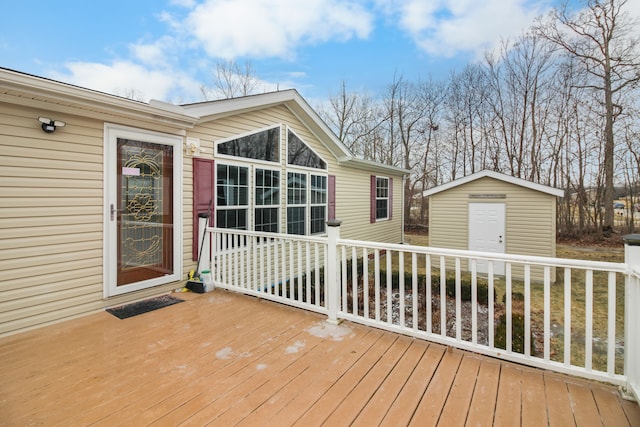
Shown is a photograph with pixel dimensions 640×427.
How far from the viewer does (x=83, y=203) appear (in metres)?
3.33

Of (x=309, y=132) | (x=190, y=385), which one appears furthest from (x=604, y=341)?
(x=309, y=132)

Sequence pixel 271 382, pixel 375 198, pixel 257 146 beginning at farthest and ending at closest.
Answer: pixel 375 198 < pixel 257 146 < pixel 271 382

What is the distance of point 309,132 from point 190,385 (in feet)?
18.7

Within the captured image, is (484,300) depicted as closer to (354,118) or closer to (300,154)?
(300,154)

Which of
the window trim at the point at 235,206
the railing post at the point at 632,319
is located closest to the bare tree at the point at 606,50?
the railing post at the point at 632,319

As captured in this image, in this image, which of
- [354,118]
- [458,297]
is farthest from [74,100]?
[354,118]

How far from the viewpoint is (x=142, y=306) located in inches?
142

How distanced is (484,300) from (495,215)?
3.23m

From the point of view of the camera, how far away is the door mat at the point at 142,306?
3408 millimetres

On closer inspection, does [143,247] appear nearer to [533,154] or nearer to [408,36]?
[408,36]

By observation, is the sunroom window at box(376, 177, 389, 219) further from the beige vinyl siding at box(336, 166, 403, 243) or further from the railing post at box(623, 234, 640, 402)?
the railing post at box(623, 234, 640, 402)

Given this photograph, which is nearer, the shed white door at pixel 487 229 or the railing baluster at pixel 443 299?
the railing baluster at pixel 443 299

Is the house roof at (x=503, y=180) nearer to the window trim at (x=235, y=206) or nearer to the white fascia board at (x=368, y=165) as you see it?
the white fascia board at (x=368, y=165)

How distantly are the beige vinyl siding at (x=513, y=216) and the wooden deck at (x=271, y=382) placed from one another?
252 inches
